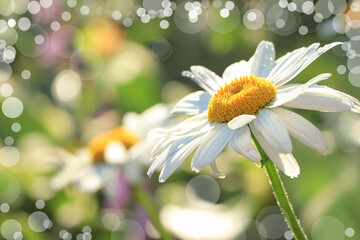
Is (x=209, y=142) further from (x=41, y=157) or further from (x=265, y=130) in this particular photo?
(x=41, y=157)

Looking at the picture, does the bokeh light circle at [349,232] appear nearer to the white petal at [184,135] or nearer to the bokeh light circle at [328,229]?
the bokeh light circle at [328,229]

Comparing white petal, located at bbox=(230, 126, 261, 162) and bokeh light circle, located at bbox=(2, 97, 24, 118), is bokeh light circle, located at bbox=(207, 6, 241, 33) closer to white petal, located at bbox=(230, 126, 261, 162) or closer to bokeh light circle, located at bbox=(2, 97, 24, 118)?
bokeh light circle, located at bbox=(2, 97, 24, 118)

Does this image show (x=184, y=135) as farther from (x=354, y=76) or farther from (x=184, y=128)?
(x=354, y=76)

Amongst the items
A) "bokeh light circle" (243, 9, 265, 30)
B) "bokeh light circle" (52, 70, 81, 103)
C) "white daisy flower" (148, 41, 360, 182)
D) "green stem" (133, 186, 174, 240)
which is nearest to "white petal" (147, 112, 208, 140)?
"white daisy flower" (148, 41, 360, 182)

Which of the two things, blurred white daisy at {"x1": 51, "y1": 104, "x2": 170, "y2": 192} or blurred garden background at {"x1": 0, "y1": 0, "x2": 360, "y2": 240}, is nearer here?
blurred white daisy at {"x1": 51, "y1": 104, "x2": 170, "y2": 192}

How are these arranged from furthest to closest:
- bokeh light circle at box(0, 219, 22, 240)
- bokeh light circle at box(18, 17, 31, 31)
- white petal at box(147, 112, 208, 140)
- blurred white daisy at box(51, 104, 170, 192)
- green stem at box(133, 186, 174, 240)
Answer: bokeh light circle at box(18, 17, 31, 31) → bokeh light circle at box(0, 219, 22, 240) → blurred white daisy at box(51, 104, 170, 192) → green stem at box(133, 186, 174, 240) → white petal at box(147, 112, 208, 140)

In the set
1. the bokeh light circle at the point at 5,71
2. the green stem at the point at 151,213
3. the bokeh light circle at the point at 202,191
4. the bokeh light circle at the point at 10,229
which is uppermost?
the green stem at the point at 151,213

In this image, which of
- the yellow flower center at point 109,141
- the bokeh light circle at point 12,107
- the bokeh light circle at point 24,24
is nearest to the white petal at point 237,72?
the yellow flower center at point 109,141

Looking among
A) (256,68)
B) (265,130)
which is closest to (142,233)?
(256,68)
